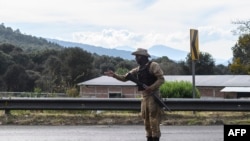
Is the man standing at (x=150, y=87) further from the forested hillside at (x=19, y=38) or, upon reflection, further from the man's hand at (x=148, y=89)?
the forested hillside at (x=19, y=38)

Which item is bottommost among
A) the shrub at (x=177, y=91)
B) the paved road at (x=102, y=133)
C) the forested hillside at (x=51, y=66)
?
the paved road at (x=102, y=133)

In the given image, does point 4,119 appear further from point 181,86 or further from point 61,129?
point 181,86

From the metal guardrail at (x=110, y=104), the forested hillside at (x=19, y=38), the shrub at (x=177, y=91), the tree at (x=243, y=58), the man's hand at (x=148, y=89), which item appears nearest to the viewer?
the man's hand at (x=148, y=89)

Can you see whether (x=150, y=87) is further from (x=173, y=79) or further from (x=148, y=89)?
(x=173, y=79)

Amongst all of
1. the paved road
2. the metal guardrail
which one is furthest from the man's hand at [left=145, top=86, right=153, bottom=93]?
the metal guardrail

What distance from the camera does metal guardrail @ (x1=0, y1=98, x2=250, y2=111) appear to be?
1268cm

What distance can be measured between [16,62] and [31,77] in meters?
8.17

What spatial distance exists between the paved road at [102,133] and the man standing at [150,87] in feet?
6.37

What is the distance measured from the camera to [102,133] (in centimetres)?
1070

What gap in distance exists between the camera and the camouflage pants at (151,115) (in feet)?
25.7

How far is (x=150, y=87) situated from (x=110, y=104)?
514 centimetres

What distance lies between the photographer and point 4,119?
12703 mm

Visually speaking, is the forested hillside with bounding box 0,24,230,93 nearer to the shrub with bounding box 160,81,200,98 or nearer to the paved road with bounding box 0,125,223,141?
the shrub with bounding box 160,81,200,98

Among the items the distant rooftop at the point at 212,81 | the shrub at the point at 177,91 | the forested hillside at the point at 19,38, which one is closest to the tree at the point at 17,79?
the distant rooftop at the point at 212,81
